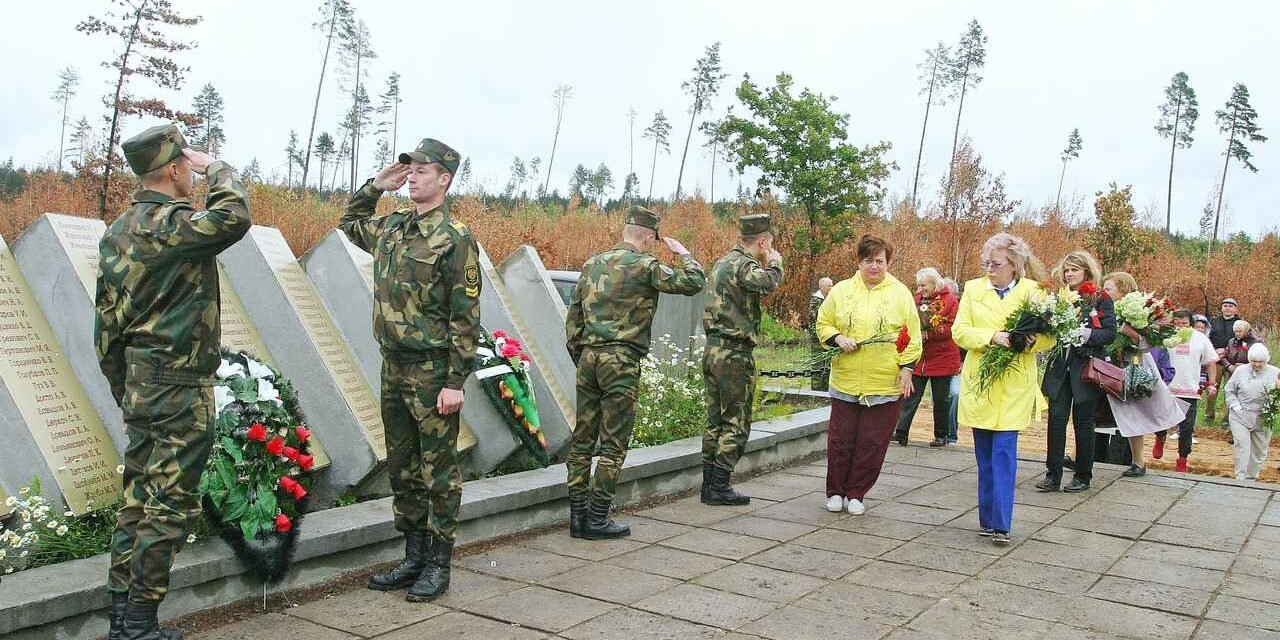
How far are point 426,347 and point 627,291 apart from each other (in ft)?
5.27

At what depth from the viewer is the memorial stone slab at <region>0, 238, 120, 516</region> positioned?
13.2 feet

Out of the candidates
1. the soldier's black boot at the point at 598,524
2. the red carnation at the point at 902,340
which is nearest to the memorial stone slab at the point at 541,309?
the soldier's black boot at the point at 598,524

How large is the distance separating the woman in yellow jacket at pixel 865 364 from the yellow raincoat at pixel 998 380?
0.37 m

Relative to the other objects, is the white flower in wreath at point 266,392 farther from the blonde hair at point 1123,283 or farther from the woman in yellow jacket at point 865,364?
the blonde hair at point 1123,283

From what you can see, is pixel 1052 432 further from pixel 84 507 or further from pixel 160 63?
pixel 160 63

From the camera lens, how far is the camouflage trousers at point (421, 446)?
430 centimetres

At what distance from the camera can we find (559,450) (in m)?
6.91

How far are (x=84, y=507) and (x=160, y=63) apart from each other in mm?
13564

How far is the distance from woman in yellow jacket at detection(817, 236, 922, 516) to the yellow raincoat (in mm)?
369

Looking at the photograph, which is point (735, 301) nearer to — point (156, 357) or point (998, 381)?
point (998, 381)

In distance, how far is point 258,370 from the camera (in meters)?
4.63

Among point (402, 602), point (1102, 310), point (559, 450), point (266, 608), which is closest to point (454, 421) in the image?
point (402, 602)

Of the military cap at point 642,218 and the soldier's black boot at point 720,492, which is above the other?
the military cap at point 642,218

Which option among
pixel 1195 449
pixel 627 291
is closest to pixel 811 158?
pixel 1195 449
